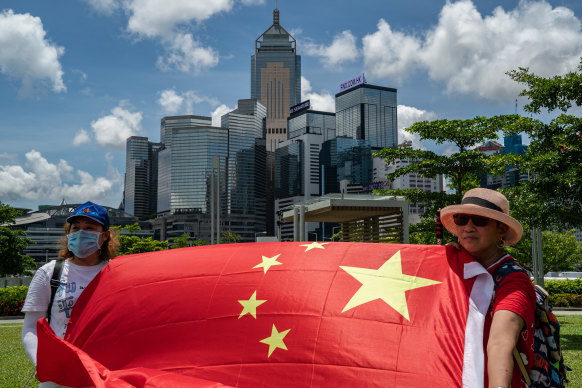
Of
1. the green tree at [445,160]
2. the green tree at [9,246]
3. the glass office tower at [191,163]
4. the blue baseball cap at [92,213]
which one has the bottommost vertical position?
the green tree at [9,246]

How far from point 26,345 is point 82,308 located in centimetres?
47

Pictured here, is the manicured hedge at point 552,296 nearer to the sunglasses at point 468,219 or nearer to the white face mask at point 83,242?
the sunglasses at point 468,219

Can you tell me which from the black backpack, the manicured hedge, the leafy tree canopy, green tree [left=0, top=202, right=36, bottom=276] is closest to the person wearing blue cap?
the black backpack

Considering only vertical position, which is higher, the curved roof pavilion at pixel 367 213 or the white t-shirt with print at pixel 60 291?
the curved roof pavilion at pixel 367 213

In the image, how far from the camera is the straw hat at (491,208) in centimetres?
290

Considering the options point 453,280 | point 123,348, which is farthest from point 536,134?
point 123,348

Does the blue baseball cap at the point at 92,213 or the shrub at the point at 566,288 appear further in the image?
the shrub at the point at 566,288

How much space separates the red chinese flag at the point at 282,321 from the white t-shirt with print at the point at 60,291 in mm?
93

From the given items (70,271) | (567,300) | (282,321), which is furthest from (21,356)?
(567,300)

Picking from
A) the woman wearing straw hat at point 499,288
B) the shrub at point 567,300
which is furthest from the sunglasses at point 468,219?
the shrub at point 567,300

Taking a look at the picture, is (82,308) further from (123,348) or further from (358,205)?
(358,205)

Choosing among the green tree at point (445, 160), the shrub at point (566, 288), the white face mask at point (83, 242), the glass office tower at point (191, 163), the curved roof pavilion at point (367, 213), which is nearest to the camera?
the white face mask at point (83, 242)

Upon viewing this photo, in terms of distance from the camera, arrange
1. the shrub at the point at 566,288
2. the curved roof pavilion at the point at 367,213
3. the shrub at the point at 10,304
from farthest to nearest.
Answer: the shrub at the point at 566,288 < the shrub at the point at 10,304 < the curved roof pavilion at the point at 367,213

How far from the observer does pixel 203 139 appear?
631 feet
